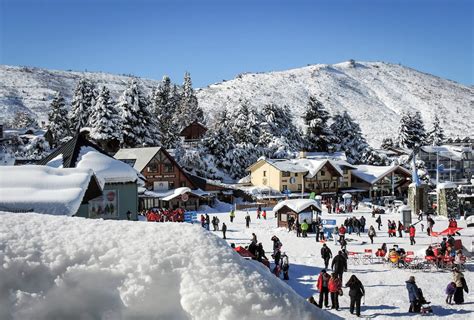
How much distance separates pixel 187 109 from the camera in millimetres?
87750

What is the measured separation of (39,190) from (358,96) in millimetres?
168046

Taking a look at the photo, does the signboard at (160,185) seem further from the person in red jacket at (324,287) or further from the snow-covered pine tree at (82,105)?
the person in red jacket at (324,287)

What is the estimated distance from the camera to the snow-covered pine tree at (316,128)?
77.2 metres

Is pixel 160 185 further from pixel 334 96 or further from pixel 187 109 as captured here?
pixel 334 96

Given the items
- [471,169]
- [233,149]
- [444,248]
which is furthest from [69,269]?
[471,169]

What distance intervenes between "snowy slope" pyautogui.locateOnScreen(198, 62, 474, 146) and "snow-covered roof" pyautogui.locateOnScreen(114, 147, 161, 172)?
302ft

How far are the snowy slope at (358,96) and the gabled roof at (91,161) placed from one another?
384ft

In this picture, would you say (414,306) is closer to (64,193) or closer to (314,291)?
(314,291)

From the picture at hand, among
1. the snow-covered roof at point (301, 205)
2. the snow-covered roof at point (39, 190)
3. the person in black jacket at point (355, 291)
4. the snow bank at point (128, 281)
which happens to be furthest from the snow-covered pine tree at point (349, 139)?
the snow bank at point (128, 281)

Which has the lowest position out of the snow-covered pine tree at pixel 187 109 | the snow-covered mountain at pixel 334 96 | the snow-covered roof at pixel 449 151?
the snow-covered roof at pixel 449 151

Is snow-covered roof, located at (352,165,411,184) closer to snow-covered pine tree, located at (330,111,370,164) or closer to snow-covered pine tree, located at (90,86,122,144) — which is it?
snow-covered pine tree, located at (330,111,370,164)

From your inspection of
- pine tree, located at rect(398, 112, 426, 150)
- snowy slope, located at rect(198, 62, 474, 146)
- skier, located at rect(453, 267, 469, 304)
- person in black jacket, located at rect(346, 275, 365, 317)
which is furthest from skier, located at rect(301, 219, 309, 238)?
snowy slope, located at rect(198, 62, 474, 146)

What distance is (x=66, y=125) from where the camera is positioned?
6912cm

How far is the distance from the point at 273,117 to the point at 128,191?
54.4 meters
